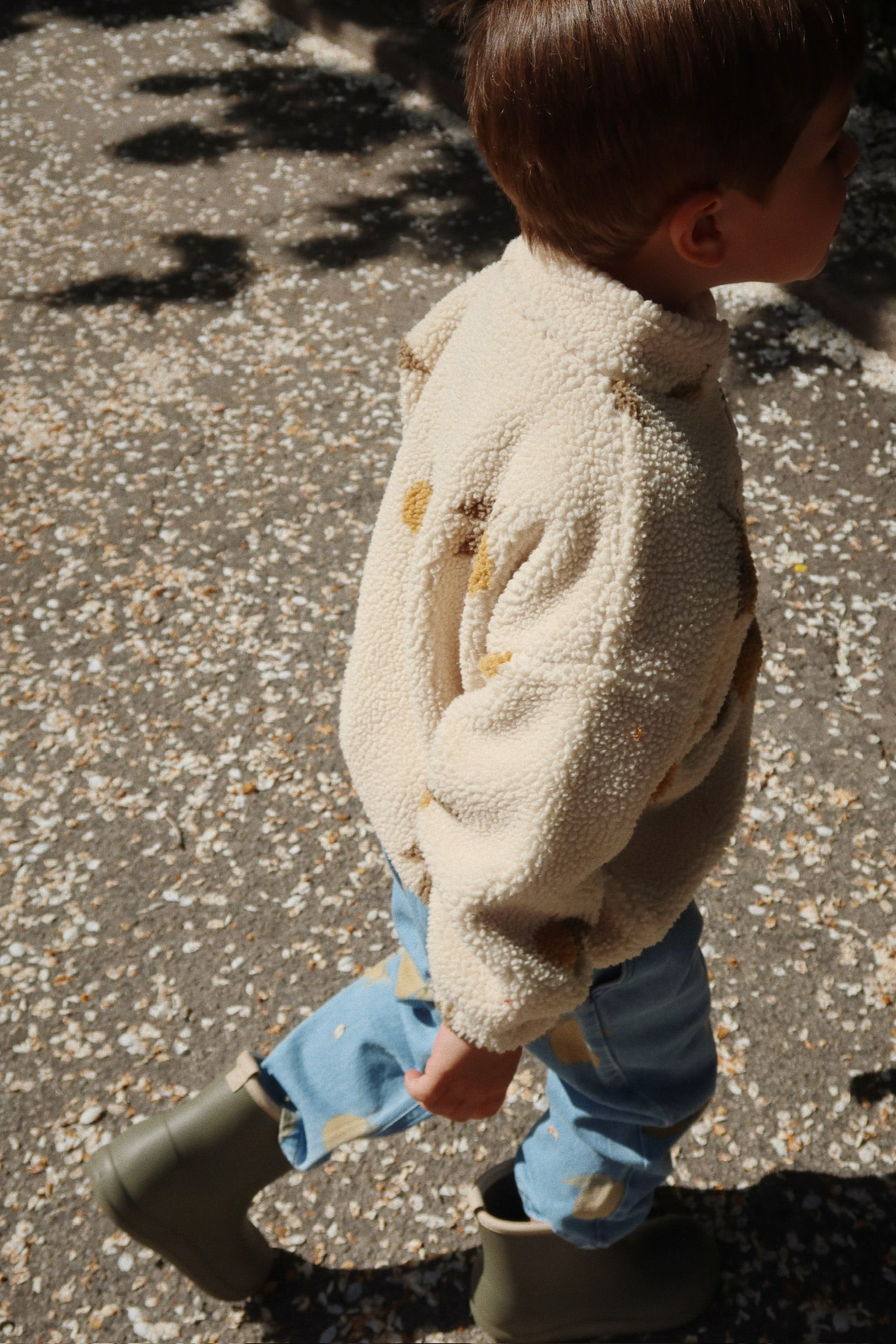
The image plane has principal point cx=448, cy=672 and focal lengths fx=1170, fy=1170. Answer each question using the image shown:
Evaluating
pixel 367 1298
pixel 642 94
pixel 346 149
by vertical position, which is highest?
pixel 642 94

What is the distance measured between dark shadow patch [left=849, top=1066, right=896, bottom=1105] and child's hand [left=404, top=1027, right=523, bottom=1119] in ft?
3.56

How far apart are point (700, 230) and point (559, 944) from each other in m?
0.65

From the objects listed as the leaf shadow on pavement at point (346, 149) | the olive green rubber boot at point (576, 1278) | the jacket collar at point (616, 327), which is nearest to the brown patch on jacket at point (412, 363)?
the jacket collar at point (616, 327)

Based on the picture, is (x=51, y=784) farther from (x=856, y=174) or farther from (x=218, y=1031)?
(x=856, y=174)

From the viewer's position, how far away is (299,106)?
5168 mm

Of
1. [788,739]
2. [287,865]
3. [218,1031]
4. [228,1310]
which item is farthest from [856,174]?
[228,1310]

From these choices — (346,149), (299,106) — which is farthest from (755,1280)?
(299,106)

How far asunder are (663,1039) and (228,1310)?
96 centimetres

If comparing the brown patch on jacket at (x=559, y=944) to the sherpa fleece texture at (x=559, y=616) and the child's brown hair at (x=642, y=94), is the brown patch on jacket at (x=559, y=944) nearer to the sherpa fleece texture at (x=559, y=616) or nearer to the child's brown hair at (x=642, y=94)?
the sherpa fleece texture at (x=559, y=616)

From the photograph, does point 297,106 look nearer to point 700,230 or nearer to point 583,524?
point 700,230

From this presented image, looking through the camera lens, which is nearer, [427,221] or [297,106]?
[427,221]

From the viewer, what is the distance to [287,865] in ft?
8.04

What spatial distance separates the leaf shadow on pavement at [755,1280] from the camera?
1.81 m

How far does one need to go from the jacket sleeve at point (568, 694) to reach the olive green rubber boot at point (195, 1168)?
67cm
